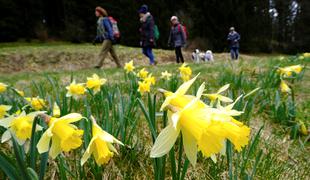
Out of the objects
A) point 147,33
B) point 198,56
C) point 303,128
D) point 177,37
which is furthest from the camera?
point 198,56

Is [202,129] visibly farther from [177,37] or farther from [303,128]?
[177,37]

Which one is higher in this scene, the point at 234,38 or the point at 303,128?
the point at 234,38

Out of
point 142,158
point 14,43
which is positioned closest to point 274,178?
point 142,158

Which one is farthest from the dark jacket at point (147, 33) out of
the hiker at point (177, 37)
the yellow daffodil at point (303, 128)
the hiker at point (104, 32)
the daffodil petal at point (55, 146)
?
the daffodil petal at point (55, 146)

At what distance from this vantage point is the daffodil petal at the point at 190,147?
2.08ft

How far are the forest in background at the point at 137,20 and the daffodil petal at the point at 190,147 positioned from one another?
20.7 meters

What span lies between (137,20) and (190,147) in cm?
2175

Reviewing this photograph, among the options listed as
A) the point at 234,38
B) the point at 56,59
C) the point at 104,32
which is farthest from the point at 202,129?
the point at 56,59

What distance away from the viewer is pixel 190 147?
638mm

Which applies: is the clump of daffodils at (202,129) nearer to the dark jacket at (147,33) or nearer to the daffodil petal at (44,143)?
the daffodil petal at (44,143)

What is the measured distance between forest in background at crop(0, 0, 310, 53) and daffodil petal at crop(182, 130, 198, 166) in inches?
815

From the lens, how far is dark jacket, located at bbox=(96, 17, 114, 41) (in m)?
7.38

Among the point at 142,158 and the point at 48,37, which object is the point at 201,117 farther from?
the point at 48,37

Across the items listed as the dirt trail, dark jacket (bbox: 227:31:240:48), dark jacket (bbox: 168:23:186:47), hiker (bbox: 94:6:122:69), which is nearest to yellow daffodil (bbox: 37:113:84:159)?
hiker (bbox: 94:6:122:69)
